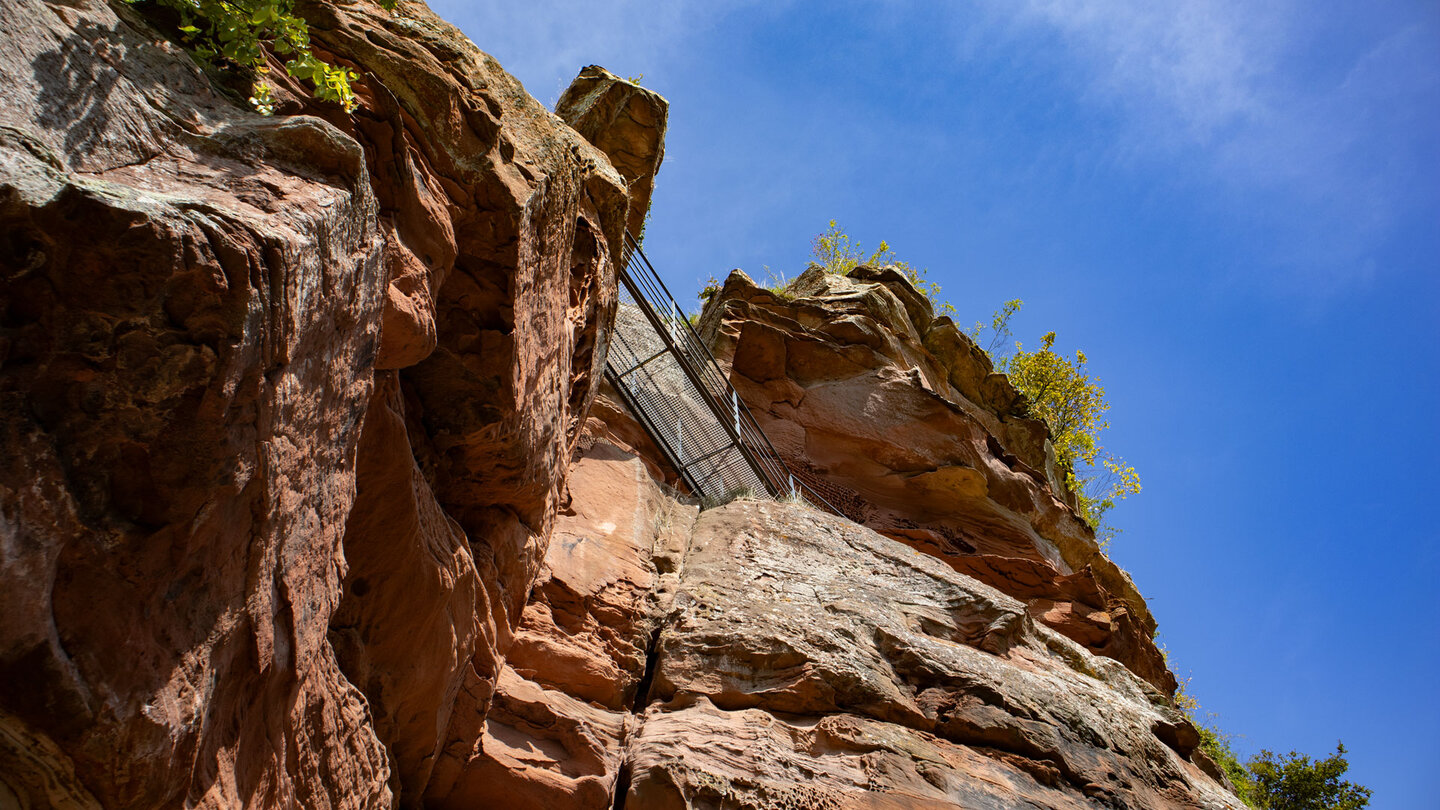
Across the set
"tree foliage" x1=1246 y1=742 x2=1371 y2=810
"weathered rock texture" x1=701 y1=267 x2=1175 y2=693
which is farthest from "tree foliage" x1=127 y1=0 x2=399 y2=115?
"tree foliage" x1=1246 y1=742 x2=1371 y2=810

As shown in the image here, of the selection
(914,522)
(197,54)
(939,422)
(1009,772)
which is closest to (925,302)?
(939,422)

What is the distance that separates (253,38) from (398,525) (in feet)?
7.28

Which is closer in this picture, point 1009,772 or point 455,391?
point 455,391

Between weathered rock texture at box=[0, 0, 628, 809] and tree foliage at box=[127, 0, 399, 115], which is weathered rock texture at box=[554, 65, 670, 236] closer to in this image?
weathered rock texture at box=[0, 0, 628, 809]

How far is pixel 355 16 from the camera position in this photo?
4.49 metres

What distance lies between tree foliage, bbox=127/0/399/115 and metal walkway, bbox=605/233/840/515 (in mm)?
6474

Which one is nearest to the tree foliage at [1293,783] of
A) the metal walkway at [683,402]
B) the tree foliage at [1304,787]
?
the tree foliage at [1304,787]

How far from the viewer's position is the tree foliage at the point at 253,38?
3484mm

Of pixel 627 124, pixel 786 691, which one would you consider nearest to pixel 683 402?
pixel 627 124

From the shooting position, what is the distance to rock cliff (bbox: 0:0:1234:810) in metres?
2.42

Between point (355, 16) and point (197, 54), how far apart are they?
1.20m

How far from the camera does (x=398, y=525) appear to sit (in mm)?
4496

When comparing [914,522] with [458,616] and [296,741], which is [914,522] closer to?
[458,616]

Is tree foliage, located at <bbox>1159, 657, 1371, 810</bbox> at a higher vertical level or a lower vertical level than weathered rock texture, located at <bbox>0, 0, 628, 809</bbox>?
higher
